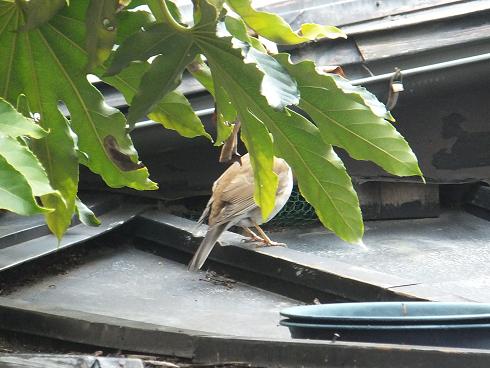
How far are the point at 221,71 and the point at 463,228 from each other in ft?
13.2

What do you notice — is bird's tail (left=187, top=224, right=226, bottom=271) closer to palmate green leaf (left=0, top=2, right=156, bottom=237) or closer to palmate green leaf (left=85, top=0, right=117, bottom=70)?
palmate green leaf (left=0, top=2, right=156, bottom=237)

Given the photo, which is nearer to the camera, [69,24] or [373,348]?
[69,24]

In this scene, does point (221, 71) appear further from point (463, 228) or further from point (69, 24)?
point (463, 228)

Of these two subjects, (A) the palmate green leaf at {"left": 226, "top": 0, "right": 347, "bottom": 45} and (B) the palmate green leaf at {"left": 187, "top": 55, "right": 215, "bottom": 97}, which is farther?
(B) the palmate green leaf at {"left": 187, "top": 55, "right": 215, "bottom": 97}

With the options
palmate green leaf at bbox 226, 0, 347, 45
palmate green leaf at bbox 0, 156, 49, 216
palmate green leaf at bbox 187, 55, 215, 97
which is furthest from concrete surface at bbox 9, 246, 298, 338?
palmate green leaf at bbox 0, 156, 49, 216

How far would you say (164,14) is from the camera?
6.42 feet

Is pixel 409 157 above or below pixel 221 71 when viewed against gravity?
below

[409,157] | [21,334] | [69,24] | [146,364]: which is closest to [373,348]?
[146,364]

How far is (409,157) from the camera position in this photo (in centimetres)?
224

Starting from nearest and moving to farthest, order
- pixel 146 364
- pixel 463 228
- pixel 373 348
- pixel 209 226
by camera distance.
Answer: pixel 373 348 < pixel 146 364 < pixel 209 226 < pixel 463 228

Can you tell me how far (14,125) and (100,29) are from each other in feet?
0.83

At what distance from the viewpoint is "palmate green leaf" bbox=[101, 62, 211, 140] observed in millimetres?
2568

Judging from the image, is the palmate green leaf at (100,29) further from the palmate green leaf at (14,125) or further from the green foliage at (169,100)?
the palmate green leaf at (14,125)

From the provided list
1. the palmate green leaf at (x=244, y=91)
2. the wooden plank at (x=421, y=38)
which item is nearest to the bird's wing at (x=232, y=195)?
the wooden plank at (x=421, y=38)
